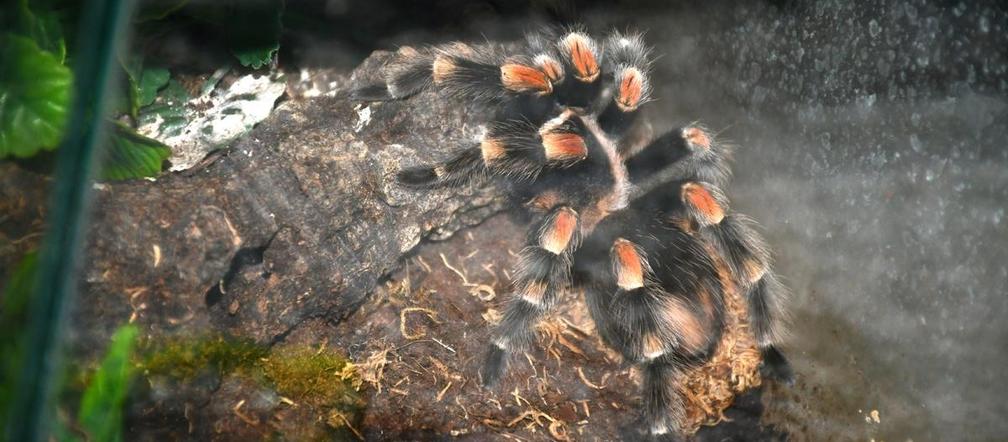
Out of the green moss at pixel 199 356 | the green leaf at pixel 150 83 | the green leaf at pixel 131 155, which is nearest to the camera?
the green leaf at pixel 131 155

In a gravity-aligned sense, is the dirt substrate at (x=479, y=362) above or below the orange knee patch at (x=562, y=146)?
below

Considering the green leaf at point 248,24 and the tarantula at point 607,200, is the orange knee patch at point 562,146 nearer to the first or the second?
the tarantula at point 607,200

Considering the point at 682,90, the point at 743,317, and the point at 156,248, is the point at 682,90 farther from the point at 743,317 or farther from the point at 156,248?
the point at 156,248

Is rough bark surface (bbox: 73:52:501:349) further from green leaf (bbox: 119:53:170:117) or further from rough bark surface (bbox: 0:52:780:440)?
green leaf (bbox: 119:53:170:117)

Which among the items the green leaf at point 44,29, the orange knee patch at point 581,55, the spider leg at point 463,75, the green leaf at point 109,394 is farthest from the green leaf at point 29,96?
the orange knee patch at point 581,55

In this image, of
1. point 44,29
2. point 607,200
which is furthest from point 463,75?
point 44,29

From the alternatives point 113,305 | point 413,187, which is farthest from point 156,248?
point 413,187

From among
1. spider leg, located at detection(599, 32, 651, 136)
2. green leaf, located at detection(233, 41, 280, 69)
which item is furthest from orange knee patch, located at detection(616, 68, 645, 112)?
green leaf, located at detection(233, 41, 280, 69)
